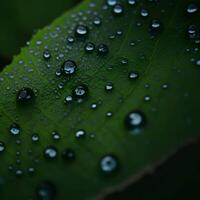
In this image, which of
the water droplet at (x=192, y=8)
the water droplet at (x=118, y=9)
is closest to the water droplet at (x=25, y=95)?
the water droplet at (x=118, y=9)

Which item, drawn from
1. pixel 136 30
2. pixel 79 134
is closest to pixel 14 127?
pixel 79 134

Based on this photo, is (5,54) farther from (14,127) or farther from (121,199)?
(121,199)

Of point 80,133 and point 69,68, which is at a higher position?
point 69,68

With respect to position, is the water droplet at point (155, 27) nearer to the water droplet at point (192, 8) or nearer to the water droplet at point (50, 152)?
the water droplet at point (192, 8)

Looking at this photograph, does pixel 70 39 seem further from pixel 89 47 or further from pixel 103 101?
pixel 103 101

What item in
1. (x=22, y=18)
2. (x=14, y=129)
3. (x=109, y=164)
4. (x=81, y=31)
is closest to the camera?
(x=109, y=164)

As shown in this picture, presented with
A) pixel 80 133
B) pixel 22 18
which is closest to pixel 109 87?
pixel 80 133
